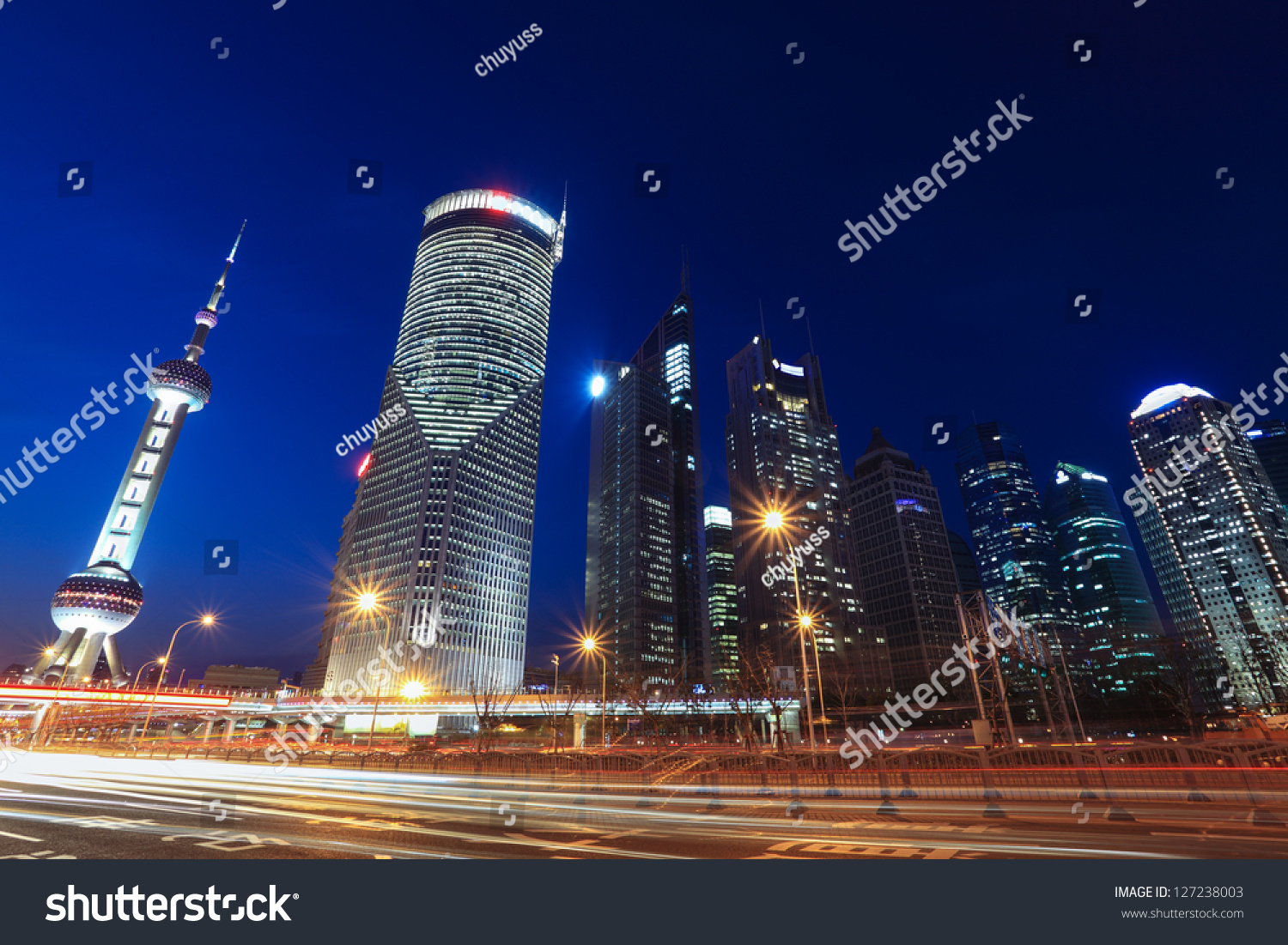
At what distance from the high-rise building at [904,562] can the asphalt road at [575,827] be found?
514 feet

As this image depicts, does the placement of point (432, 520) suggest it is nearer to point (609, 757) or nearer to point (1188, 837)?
point (609, 757)

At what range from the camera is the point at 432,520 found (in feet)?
505

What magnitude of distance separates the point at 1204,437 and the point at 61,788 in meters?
244

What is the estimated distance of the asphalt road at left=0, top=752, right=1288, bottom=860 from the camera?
10.3 m

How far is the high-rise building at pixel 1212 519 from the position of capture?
526ft

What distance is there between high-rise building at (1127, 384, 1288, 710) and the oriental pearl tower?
260175 mm

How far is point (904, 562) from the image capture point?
179875mm

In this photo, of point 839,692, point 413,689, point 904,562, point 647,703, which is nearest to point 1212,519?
point 904,562

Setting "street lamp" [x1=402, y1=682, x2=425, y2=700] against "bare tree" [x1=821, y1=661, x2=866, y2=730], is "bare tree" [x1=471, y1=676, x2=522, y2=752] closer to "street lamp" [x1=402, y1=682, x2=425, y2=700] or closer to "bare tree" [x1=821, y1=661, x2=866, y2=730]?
"street lamp" [x1=402, y1=682, x2=425, y2=700]

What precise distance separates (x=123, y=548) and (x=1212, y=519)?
29353 centimetres

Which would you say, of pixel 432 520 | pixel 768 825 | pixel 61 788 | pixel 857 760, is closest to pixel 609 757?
pixel 857 760

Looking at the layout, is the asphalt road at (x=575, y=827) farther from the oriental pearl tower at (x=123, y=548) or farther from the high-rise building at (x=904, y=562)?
the high-rise building at (x=904, y=562)

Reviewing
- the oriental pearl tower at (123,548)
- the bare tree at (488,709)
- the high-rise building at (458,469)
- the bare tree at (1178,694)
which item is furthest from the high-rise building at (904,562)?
the oriental pearl tower at (123,548)

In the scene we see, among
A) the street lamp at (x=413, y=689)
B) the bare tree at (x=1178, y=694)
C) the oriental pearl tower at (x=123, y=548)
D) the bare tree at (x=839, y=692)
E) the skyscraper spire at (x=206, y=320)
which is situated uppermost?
the skyscraper spire at (x=206, y=320)
